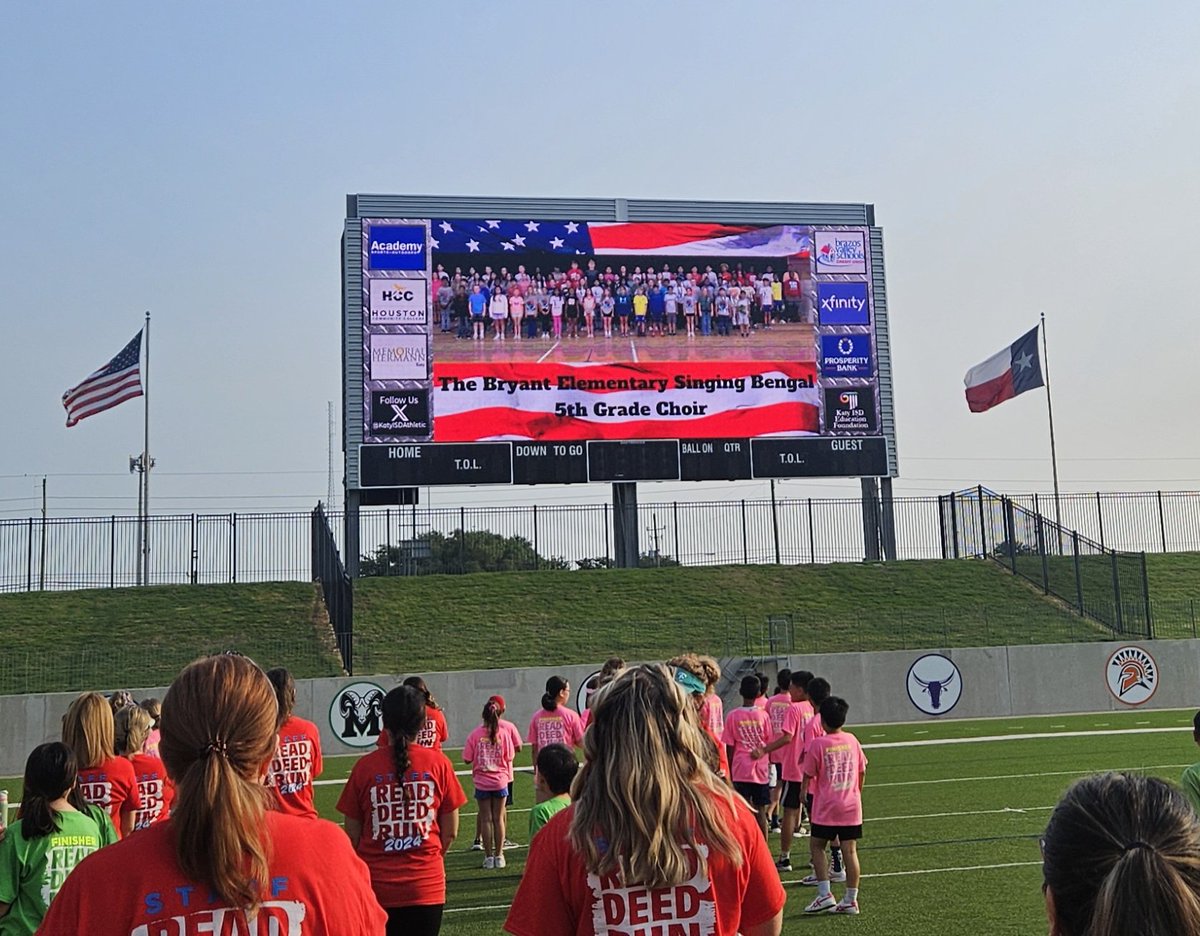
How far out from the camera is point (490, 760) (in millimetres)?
13016

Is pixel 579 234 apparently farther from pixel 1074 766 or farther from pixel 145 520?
pixel 1074 766

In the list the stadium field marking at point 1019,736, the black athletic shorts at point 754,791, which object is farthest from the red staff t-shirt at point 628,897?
the stadium field marking at point 1019,736

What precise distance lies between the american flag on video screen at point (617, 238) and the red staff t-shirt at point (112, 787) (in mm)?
27719

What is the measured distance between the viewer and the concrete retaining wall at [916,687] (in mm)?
28188

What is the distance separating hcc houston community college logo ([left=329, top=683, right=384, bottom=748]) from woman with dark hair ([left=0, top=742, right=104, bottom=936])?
2293 cm

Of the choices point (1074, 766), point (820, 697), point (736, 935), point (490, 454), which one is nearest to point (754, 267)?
point (490, 454)

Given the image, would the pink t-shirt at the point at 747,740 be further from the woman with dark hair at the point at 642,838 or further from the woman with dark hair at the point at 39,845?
the woman with dark hair at the point at 642,838

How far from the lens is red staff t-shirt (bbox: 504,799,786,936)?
3.43 m

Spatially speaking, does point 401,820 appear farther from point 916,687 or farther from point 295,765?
point 916,687

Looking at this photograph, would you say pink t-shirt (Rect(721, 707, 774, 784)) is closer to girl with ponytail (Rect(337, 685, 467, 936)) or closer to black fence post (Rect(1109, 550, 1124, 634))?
girl with ponytail (Rect(337, 685, 467, 936))

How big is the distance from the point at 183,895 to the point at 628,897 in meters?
1.20

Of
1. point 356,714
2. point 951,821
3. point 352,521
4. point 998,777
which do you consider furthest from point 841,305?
point 951,821

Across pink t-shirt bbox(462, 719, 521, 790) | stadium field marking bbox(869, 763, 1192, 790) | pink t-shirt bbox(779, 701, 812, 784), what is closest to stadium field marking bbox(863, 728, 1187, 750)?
stadium field marking bbox(869, 763, 1192, 790)

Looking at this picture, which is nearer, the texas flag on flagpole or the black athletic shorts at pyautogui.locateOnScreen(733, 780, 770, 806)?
the black athletic shorts at pyautogui.locateOnScreen(733, 780, 770, 806)
